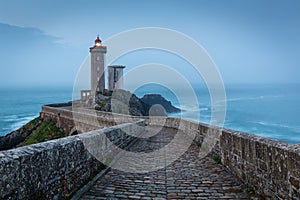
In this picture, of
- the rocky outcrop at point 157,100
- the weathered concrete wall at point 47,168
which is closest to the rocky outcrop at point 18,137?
the weathered concrete wall at point 47,168

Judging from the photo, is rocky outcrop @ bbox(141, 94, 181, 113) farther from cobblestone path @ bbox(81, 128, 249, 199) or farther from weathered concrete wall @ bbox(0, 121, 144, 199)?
weathered concrete wall @ bbox(0, 121, 144, 199)

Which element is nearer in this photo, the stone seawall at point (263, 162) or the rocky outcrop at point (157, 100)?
the stone seawall at point (263, 162)

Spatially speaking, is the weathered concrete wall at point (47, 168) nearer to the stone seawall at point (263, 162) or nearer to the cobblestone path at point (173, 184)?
the cobblestone path at point (173, 184)

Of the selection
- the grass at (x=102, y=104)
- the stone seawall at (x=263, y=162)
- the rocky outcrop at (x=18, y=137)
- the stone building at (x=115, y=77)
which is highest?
the stone building at (x=115, y=77)

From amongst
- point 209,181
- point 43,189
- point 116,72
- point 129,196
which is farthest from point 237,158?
point 116,72

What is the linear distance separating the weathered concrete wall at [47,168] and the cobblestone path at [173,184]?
1.35ft

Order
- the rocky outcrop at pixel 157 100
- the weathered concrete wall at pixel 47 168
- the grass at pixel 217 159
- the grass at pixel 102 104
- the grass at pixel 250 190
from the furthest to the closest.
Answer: the rocky outcrop at pixel 157 100, the grass at pixel 102 104, the grass at pixel 217 159, the grass at pixel 250 190, the weathered concrete wall at pixel 47 168

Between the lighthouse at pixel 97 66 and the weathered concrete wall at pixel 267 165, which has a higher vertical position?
the lighthouse at pixel 97 66

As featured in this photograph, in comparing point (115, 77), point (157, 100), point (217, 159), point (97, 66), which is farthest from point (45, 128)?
point (157, 100)

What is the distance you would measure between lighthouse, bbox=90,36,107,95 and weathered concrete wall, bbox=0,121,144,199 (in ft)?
115

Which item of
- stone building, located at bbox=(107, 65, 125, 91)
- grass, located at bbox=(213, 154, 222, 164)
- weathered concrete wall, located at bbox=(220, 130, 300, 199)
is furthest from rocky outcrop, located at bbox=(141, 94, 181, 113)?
weathered concrete wall, located at bbox=(220, 130, 300, 199)

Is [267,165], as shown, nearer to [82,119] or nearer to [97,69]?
[82,119]

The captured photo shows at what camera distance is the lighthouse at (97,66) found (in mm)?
39281

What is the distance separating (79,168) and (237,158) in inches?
122
